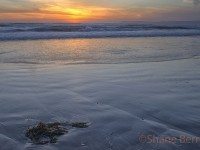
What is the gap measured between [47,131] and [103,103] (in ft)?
5.53

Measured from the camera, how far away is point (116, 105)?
563 cm

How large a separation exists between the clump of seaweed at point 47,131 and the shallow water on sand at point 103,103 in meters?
0.10

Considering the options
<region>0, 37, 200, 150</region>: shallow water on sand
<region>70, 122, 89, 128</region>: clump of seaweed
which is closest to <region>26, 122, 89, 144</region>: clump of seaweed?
<region>70, 122, 89, 128</region>: clump of seaweed

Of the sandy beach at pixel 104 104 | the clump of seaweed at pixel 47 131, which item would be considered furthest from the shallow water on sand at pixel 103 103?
the clump of seaweed at pixel 47 131

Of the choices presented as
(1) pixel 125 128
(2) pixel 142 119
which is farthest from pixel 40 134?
(2) pixel 142 119

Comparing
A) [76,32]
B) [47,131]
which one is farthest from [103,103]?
[76,32]

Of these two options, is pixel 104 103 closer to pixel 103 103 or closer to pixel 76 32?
pixel 103 103

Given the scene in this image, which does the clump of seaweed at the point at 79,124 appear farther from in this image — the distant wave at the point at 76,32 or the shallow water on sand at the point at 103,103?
the distant wave at the point at 76,32

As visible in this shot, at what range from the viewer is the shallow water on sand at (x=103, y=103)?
13.4 ft

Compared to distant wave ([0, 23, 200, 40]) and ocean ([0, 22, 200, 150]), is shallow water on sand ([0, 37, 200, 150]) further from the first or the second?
distant wave ([0, 23, 200, 40])

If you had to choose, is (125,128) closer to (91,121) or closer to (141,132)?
(141,132)

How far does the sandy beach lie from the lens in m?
4.07

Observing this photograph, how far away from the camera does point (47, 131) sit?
169 inches

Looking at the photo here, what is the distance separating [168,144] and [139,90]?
2885 mm
